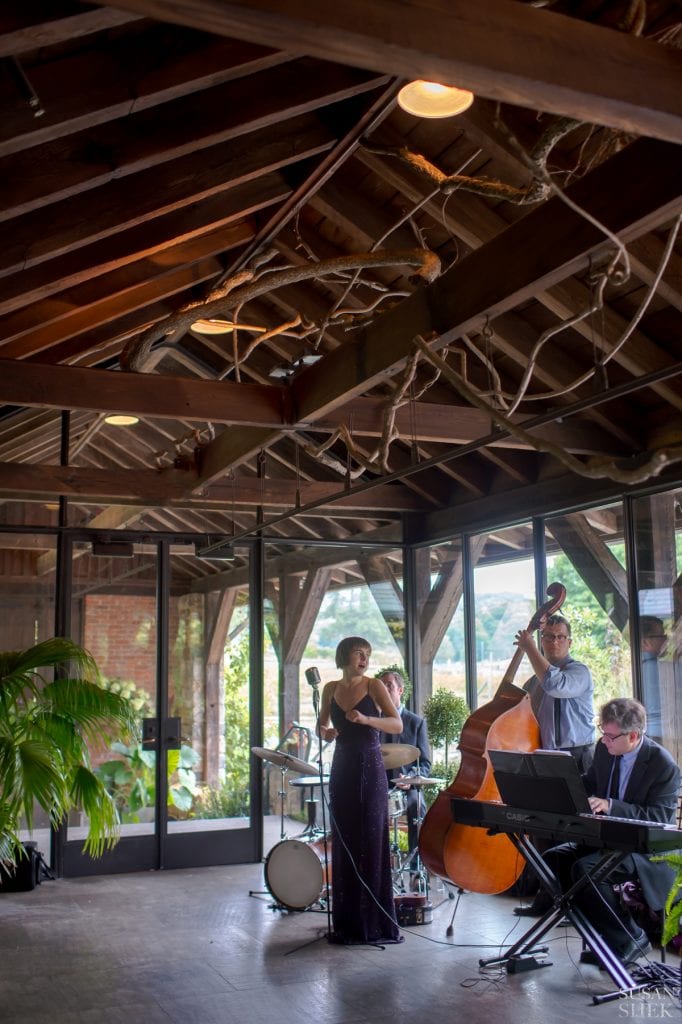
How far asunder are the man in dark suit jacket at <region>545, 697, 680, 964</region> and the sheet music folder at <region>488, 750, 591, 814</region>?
14.3 inches

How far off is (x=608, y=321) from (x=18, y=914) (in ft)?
16.7

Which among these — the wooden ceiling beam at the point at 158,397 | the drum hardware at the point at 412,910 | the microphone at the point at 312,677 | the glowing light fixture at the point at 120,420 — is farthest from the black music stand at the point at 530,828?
the glowing light fixture at the point at 120,420

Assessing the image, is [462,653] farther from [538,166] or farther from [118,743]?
[538,166]

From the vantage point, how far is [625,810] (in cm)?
507

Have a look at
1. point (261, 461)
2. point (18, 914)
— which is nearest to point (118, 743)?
point (18, 914)

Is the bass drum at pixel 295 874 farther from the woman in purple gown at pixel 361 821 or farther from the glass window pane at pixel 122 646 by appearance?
the glass window pane at pixel 122 646

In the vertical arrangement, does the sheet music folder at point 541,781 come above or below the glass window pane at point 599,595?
below

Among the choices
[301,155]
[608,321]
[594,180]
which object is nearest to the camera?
[594,180]

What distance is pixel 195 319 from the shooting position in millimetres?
4906

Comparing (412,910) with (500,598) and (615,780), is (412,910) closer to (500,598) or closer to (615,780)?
(615,780)

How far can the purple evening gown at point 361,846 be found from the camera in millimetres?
5586

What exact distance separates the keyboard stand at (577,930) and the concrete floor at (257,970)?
0.23ft

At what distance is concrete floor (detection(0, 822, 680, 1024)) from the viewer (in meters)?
4.49

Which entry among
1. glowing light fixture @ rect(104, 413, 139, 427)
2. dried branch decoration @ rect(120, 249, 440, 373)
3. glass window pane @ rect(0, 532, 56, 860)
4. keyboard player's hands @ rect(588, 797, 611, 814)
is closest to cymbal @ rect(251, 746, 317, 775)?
keyboard player's hands @ rect(588, 797, 611, 814)
